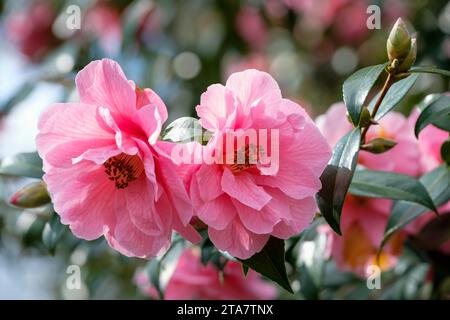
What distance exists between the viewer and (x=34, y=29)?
8.77ft

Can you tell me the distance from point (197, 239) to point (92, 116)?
→ 18 cm

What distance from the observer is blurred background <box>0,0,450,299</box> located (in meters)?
1.80

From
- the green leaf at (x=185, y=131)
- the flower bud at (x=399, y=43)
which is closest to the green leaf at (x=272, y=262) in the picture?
the green leaf at (x=185, y=131)

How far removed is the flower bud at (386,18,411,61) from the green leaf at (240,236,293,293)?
9.9 inches

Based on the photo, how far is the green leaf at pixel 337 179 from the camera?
80 cm

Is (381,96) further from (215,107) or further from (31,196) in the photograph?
(31,196)

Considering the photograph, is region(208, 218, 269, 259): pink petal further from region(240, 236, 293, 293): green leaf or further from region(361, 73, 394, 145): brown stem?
region(361, 73, 394, 145): brown stem

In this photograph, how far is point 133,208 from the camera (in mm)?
801

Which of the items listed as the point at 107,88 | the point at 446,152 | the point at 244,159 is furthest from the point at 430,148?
the point at 107,88

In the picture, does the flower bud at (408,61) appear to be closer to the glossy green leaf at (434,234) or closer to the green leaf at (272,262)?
the green leaf at (272,262)

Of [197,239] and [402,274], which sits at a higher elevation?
[197,239]
